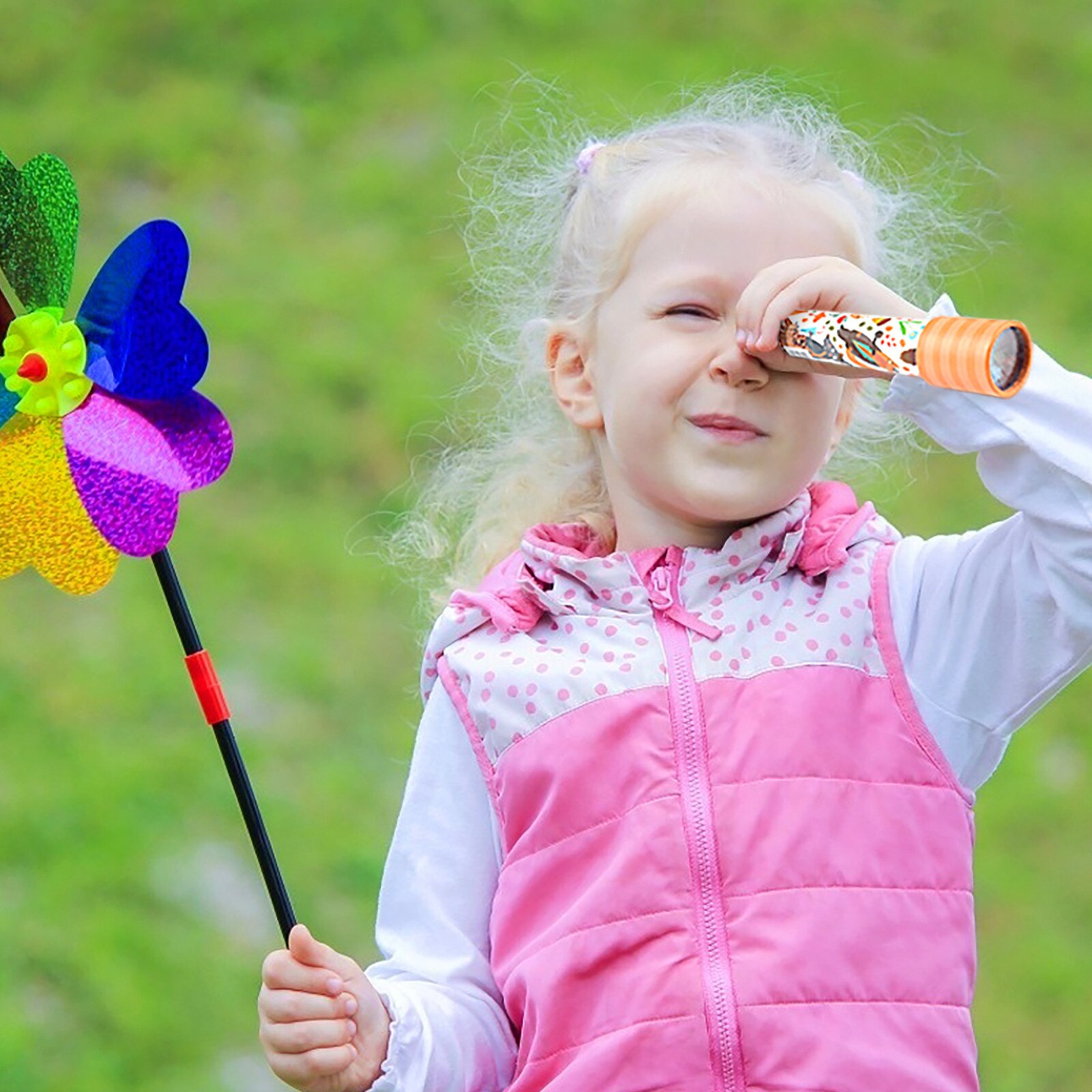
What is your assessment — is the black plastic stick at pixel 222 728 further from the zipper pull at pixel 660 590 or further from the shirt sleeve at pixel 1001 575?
the shirt sleeve at pixel 1001 575

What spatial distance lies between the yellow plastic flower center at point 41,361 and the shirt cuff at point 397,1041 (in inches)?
16.6

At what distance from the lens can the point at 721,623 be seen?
146 centimetres

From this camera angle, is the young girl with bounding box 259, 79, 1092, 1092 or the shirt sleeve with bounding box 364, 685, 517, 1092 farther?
the shirt sleeve with bounding box 364, 685, 517, 1092

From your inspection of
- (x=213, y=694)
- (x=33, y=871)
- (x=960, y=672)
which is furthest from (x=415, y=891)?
(x=33, y=871)

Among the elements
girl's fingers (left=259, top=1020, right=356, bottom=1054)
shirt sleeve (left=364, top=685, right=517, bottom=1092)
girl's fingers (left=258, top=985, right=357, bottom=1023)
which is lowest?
girl's fingers (left=259, top=1020, right=356, bottom=1054)

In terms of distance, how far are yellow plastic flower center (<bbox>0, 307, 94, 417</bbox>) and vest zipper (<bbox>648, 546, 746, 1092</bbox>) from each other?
40 centimetres

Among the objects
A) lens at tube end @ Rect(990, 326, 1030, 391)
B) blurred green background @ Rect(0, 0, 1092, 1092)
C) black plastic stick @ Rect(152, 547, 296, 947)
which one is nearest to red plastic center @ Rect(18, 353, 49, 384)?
black plastic stick @ Rect(152, 547, 296, 947)

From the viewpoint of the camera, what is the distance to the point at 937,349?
121cm

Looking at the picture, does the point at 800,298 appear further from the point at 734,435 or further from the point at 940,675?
the point at 940,675

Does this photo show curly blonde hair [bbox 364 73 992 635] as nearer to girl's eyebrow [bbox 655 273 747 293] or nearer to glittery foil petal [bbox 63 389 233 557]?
girl's eyebrow [bbox 655 273 747 293]

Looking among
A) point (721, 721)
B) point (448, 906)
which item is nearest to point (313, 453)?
point (448, 906)

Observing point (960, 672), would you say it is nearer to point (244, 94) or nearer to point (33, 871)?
point (33, 871)

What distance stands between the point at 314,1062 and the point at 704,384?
1.63 ft

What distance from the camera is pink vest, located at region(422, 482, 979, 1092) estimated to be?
4.44 ft
